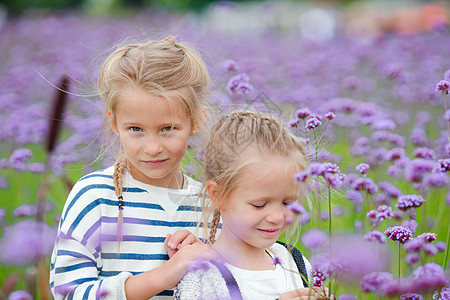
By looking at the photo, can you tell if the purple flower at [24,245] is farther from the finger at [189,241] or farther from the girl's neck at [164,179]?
the girl's neck at [164,179]

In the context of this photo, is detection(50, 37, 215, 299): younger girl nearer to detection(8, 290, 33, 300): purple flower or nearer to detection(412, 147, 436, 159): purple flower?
detection(8, 290, 33, 300): purple flower

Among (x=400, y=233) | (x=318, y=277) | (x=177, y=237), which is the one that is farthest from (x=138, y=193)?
(x=400, y=233)

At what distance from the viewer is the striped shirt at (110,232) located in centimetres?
146

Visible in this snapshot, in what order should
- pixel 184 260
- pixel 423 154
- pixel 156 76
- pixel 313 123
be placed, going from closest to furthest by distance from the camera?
pixel 184 260
pixel 313 123
pixel 156 76
pixel 423 154

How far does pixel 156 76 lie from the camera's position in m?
1.56

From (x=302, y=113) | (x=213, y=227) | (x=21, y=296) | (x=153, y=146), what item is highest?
(x=302, y=113)

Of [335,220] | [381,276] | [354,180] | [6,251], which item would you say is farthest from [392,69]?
[6,251]

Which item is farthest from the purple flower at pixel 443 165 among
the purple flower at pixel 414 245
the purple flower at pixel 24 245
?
the purple flower at pixel 24 245

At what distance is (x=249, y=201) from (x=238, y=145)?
14cm

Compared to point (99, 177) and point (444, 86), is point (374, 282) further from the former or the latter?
point (99, 177)

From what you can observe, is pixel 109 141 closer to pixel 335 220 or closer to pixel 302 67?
pixel 335 220

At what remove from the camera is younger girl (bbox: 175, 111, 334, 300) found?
130 centimetres

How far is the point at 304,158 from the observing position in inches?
55.8

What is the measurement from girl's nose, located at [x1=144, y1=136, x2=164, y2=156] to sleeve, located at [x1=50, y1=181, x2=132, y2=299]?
19 cm
